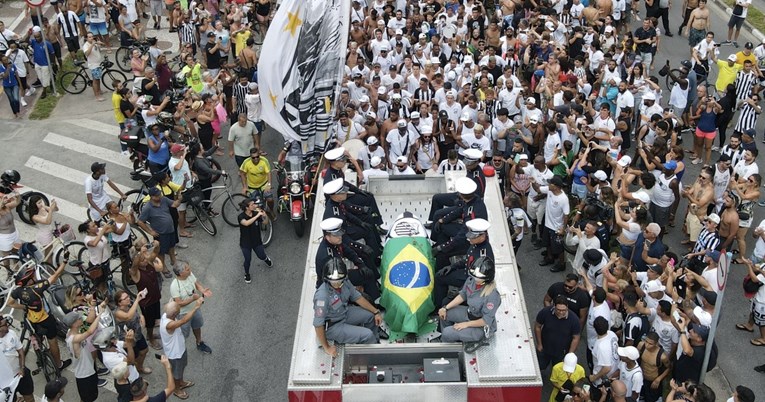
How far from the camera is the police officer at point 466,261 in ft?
33.1

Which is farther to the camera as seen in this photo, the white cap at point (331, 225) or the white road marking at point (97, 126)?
the white road marking at point (97, 126)

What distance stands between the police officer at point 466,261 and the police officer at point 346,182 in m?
1.81

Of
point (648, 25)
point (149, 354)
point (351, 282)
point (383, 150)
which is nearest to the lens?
point (351, 282)

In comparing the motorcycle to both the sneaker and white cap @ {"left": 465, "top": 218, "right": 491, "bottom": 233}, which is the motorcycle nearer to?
the sneaker

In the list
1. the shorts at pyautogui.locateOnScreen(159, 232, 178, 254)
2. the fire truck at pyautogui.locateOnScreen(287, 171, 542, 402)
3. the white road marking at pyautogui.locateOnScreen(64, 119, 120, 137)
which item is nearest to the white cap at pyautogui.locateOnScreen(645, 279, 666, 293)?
the fire truck at pyautogui.locateOnScreen(287, 171, 542, 402)

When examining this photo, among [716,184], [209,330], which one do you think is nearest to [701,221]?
[716,184]

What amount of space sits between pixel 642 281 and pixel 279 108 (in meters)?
6.75

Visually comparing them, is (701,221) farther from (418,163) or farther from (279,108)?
(279,108)

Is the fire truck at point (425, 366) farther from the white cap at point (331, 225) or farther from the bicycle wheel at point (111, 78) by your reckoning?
the bicycle wheel at point (111, 78)

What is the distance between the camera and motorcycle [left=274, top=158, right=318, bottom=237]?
14.9m

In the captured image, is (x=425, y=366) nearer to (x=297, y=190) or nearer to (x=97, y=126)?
(x=297, y=190)

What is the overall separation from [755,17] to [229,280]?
19411 millimetres

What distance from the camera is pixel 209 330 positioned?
13016mm

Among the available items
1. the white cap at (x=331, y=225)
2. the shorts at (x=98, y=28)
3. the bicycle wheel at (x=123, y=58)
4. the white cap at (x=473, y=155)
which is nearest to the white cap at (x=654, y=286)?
the white cap at (x=473, y=155)
